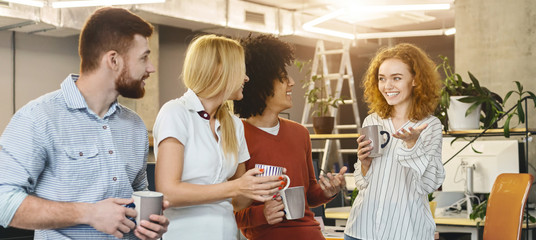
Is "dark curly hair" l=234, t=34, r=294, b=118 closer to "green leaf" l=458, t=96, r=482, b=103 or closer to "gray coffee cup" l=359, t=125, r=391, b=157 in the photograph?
"gray coffee cup" l=359, t=125, r=391, b=157

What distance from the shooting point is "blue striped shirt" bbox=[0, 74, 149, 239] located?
131 cm

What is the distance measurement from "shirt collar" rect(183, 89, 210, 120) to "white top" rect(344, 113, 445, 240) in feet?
2.30

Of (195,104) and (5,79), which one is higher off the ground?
(5,79)

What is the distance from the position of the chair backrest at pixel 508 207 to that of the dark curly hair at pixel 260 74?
1363mm

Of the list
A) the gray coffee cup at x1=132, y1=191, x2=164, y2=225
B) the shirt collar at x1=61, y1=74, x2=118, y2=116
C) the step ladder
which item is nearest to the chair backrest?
the gray coffee cup at x1=132, y1=191, x2=164, y2=225

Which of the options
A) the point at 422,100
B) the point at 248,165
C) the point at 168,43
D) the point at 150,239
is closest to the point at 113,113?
the point at 150,239

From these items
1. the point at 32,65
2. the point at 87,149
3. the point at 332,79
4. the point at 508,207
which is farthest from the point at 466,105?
the point at 32,65

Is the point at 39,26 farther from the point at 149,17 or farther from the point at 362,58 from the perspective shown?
the point at 362,58

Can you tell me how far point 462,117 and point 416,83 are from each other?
57.3 inches

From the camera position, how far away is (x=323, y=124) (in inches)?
167

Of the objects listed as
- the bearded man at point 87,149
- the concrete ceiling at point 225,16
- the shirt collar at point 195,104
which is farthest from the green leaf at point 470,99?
the concrete ceiling at point 225,16

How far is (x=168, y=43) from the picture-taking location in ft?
27.5

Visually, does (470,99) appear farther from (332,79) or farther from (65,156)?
(332,79)

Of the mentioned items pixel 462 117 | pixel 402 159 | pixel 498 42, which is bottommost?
pixel 402 159
